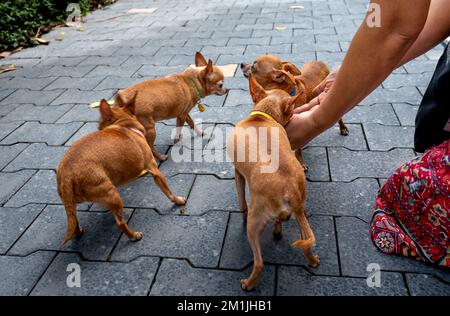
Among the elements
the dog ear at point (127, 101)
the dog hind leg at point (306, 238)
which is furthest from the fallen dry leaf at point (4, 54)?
the dog hind leg at point (306, 238)

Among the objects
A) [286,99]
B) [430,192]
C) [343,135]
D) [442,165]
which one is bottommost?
[343,135]

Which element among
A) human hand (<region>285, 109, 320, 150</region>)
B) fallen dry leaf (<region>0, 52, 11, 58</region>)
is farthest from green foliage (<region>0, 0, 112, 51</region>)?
human hand (<region>285, 109, 320, 150</region>)

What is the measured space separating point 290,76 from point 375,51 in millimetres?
1442

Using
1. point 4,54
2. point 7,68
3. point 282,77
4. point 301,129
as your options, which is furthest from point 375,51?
point 4,54

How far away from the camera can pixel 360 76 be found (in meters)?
2.01

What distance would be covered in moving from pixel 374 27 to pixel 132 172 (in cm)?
191

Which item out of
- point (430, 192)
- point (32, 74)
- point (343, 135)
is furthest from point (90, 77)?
point (430, 192)

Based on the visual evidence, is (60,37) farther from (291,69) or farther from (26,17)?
(291,69)

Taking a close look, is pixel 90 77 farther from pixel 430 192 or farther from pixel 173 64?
pixel 430 192

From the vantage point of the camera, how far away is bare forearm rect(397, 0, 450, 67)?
2350 mm

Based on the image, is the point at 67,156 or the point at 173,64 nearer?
the point at 67,156

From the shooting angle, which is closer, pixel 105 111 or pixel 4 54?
pixel 105 111

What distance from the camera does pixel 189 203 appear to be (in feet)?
10.2

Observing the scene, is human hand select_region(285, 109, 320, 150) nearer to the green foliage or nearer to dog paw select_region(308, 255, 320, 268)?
dog paw select_region(308, 255, 320, 268)
